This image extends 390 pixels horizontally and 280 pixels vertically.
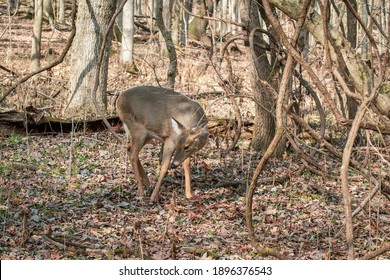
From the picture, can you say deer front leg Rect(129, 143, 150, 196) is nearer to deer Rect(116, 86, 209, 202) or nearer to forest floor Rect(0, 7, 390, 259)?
deer Rect(116, 86, 209, 202)

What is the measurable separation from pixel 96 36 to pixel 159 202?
5178 millimetres

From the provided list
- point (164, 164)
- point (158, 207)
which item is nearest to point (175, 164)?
point (164, 164)

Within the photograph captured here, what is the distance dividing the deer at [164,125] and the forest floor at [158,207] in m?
0.35

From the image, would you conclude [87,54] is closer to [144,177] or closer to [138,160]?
[138,160]

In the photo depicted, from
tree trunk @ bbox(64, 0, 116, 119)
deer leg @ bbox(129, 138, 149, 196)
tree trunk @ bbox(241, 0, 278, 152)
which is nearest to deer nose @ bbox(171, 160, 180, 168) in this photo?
deer leg @ bbox(129, 138, 149, 196)

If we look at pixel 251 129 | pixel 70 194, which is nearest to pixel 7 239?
pixel 70 194

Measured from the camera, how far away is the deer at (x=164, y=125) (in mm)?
9922

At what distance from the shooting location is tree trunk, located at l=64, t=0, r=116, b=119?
1346 cm

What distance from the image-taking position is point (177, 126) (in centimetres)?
997

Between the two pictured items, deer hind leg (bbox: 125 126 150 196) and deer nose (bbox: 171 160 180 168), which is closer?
deer nose (bbox: 171 160 180 168)

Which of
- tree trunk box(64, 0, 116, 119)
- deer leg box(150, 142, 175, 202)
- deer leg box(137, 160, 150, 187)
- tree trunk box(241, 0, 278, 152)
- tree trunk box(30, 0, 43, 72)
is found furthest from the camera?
tree trunk box(30, 0, 43, 72)

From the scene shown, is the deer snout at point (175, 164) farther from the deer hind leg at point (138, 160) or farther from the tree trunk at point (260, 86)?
the tree trunk at point (260, 86)

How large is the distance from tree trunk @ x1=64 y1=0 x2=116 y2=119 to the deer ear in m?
3.75

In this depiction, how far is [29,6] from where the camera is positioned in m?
38.4
